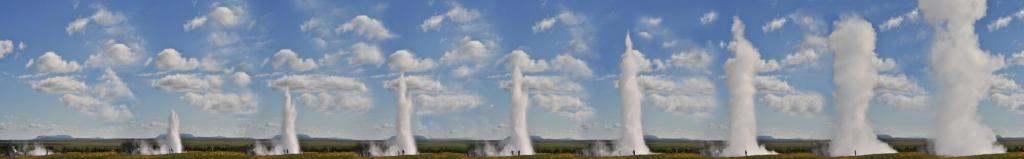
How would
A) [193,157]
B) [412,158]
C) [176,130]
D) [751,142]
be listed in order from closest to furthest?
[412,158]
[193,157]
[751,142]
[176,130]

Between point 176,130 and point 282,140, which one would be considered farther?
point 176,130

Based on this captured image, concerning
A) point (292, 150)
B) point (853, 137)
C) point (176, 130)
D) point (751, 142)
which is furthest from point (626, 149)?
point (176, 130)

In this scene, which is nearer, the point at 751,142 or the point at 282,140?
the point at 751,142

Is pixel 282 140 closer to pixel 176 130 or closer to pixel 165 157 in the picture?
pixel 176 130

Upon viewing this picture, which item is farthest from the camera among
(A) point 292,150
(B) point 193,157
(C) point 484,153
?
(A) point 292,150

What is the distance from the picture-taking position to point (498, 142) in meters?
116

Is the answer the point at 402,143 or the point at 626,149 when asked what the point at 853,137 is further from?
the point at 402,143

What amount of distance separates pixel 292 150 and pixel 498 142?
1121 inches

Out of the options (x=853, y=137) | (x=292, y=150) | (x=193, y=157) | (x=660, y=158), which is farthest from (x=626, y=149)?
(x=193, y=157)

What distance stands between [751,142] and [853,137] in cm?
1186

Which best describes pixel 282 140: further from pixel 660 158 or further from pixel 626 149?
pixel 660 158

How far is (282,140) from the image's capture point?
122m

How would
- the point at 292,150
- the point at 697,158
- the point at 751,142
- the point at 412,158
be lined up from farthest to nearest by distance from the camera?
1. the point at 292,150
2. the point at 751,142
3. the point at 697,158
4. the point at 412,158

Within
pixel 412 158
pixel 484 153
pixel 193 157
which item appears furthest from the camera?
pixel 484 153
